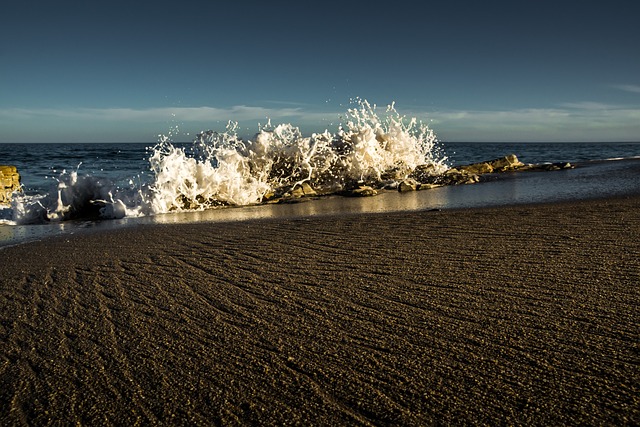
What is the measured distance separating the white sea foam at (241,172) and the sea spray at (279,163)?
0.7 inches

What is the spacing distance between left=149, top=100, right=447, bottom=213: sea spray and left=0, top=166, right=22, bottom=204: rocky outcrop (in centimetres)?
437

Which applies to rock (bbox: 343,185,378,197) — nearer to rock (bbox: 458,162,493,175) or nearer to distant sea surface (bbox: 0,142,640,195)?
distant sea surface (bbox: 0,142,640,195)

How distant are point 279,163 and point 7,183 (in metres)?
6.70

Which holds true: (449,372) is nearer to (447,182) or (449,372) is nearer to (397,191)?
(397,191)

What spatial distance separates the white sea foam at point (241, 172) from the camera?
366 inches

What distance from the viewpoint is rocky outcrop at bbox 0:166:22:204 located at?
1193 cm

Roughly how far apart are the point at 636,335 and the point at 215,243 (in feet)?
13.3

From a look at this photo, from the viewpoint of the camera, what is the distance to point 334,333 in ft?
9.28

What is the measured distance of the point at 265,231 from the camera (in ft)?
20.3

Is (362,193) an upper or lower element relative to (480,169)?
lower

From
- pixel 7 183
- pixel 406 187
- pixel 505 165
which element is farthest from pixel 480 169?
pixel 7 183

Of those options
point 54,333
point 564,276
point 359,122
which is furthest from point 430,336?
point 359,122

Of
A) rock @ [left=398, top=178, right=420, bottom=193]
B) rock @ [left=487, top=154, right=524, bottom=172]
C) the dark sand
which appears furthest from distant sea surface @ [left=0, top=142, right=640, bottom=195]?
the dark sand

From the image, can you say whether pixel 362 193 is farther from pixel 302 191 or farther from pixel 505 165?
pixel 505 165
